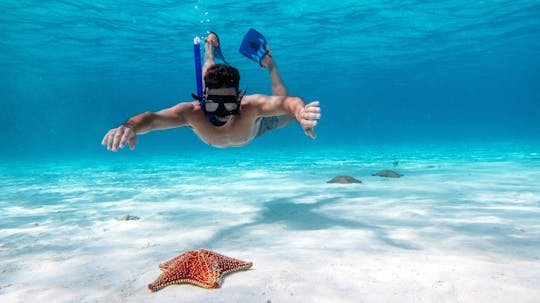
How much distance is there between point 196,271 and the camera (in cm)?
332

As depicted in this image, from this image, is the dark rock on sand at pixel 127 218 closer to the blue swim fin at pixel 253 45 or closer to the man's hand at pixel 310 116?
the blue swim fin at pixel 253 45

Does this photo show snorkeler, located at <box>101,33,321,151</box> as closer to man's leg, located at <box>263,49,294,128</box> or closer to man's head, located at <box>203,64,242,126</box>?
man's head, located at <box>203,64,242,126</box>

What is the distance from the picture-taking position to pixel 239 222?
6.50 m

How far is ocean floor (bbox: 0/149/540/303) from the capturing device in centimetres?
326

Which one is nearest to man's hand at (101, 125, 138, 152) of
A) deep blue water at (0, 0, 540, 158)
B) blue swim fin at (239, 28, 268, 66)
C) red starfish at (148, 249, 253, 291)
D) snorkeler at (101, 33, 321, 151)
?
snorkeler at (101, 33, 321, 151)

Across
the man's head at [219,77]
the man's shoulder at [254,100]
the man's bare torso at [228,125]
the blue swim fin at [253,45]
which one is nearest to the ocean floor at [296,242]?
the man's bare torso at [228,125]

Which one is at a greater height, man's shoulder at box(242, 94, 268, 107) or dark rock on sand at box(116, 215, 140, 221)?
man's shoulder at box(242, 94, 268, 107)

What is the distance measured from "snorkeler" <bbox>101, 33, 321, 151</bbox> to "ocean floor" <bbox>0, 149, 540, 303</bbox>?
5.15 ft

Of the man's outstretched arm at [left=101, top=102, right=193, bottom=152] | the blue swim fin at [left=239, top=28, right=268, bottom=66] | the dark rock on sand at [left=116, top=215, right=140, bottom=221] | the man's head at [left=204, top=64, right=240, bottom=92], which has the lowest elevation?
the dark rock on sand at [left=116, top=215, right=140, bottom=221]

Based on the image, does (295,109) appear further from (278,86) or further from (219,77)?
(278,86)

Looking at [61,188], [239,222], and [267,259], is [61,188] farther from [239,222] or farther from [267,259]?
[267,259]

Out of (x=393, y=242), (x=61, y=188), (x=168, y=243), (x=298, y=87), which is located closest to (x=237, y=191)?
(x=168, y=243)

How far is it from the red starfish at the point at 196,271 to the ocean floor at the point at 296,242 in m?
0.09

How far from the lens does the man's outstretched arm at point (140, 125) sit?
3.66 meters
